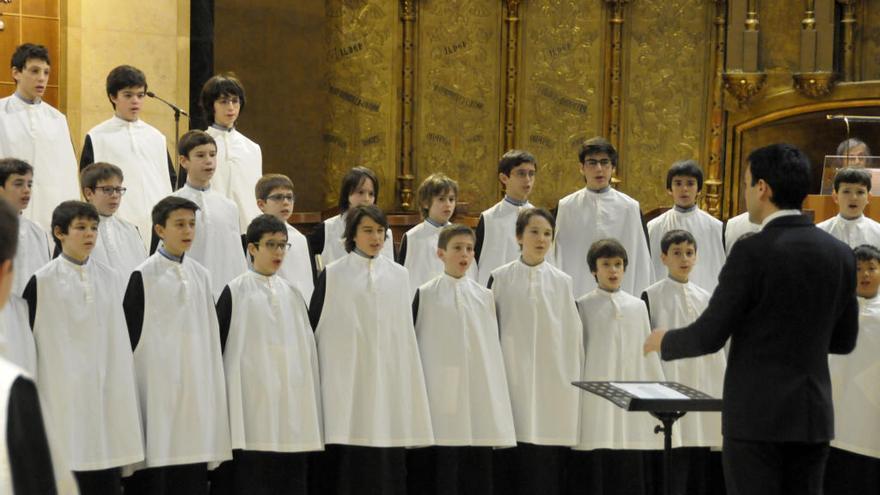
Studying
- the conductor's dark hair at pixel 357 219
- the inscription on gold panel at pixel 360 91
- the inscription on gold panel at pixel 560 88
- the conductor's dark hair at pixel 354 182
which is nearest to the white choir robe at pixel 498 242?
the conductor's dark hair at pixel 354 182

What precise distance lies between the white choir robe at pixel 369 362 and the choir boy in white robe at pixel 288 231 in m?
0.58

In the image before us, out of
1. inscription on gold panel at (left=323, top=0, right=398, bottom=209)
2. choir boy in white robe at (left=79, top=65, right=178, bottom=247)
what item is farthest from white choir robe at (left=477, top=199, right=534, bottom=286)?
inscription on gold panel at (left=323, top=0, right=398, bottom=209)

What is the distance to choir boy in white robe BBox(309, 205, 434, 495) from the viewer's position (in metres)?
5.46

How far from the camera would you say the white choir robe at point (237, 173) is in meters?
6.58

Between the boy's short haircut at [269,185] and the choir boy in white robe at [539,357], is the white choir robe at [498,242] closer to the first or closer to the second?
the choir boy in white robe at [539,357]

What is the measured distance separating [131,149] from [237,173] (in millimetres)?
531

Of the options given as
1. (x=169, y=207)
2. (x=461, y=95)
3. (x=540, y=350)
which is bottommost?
(x=540, y=350)

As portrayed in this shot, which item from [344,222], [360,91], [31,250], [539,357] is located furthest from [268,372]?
[360,91]

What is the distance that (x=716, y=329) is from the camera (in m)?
3.62

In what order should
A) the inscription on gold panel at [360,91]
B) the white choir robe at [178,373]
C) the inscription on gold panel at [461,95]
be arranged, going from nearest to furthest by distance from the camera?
the white choir robe at [178,373] → the inscription on gold panel at [360,91] → the inscription on gold panel at [461,95]

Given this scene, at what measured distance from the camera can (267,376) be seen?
Answer: 5.28 m

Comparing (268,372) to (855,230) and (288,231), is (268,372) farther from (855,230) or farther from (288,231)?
(855,230)

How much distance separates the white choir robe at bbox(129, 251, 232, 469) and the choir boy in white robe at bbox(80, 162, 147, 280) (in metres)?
0.43

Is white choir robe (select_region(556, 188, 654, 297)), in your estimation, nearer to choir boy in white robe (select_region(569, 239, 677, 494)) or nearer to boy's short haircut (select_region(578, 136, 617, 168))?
boy's short haircut (select_region(578, 136, 617, 168))
